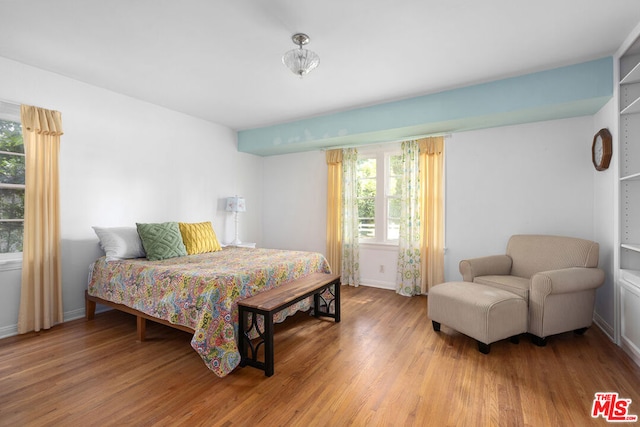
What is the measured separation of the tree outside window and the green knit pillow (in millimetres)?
1040

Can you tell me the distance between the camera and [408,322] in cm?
324

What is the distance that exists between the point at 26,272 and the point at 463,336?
4173 millimetres

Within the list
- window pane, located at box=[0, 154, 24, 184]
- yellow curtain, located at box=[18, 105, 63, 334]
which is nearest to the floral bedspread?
yellow curtain, located at box=[18, 105, 63, 334]

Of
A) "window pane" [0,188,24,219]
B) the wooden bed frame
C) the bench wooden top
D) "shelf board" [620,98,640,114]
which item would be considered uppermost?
"shelf board" [620,98,640,114]

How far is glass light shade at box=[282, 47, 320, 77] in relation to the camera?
2373 millimetres

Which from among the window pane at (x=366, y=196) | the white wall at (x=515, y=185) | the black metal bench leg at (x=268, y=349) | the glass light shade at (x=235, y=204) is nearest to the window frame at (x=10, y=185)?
the glass light shade at (x=235, y=204)

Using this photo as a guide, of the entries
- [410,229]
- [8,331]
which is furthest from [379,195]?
[8,331]

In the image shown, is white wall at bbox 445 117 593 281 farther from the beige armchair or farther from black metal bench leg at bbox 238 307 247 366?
black metal bench leg at bbox 238 307 247 366

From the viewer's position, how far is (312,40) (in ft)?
8.30

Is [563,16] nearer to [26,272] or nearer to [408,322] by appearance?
[408,322]

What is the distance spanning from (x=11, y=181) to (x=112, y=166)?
89cm

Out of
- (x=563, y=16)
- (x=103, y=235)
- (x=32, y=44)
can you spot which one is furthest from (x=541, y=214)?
(x=32, y=44)

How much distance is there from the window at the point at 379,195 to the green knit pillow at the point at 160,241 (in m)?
2.62

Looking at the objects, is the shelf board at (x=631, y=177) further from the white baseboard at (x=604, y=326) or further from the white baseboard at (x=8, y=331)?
the white baseboard at (x=8, y=331)
